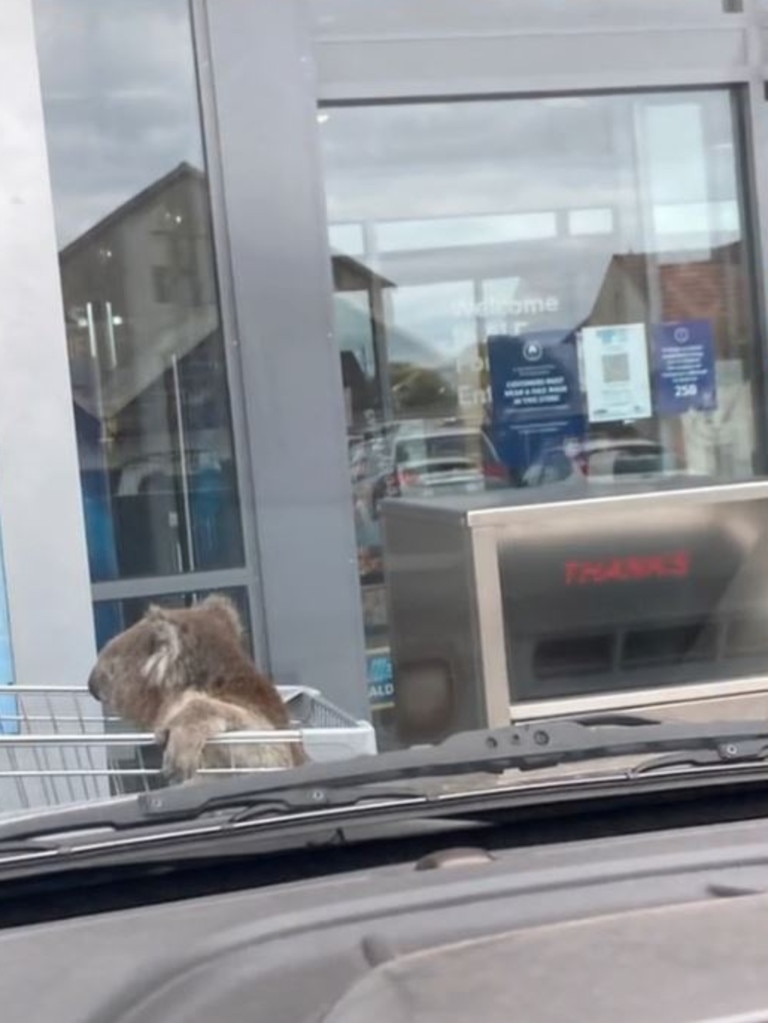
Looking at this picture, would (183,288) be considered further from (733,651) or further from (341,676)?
(733,651)

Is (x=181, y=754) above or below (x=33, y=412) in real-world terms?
below

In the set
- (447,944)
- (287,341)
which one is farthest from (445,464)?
(447,944)

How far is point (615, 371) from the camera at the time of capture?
6.83m

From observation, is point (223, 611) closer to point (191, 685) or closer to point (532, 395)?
point (191, 685)

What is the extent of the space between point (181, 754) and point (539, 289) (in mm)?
4019

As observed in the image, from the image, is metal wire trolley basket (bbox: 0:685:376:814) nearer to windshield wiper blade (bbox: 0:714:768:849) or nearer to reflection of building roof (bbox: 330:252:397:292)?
windshield wiper blade (bbox: 0:714:768:849)

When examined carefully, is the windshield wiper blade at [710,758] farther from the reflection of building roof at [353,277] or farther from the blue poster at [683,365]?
the blue poster at [683,365]

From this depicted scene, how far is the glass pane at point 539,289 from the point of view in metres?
6.62

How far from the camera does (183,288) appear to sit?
6219mm

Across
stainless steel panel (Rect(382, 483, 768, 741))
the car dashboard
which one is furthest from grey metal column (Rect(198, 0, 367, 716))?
the car dashboard

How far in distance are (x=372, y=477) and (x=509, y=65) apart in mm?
1587

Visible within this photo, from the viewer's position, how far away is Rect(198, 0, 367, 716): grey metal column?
20.0ft

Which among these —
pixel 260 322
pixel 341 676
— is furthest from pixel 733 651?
pixel 260 322

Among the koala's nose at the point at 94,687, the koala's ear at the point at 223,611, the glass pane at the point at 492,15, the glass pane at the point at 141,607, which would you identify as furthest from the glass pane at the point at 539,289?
the koala's nose at the point at 94,687
